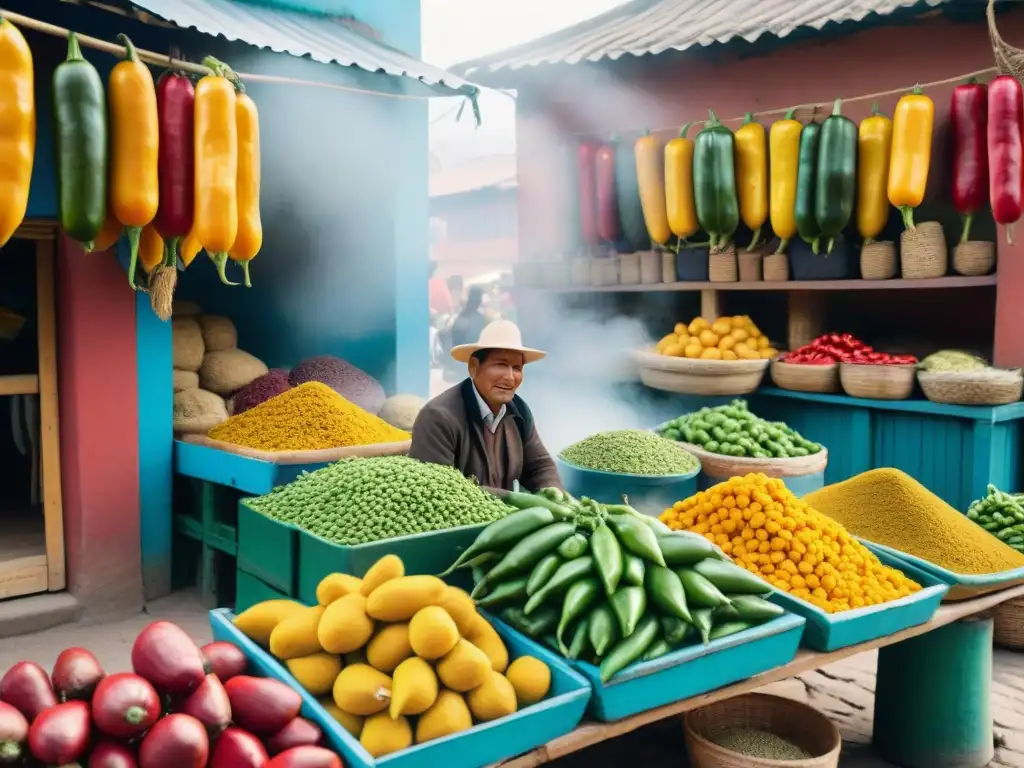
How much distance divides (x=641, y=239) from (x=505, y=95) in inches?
67.2

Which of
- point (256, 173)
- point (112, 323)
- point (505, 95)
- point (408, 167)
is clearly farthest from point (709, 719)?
point (505, 95)

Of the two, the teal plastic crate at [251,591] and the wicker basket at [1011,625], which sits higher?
the teal plastic crate at [251,591]

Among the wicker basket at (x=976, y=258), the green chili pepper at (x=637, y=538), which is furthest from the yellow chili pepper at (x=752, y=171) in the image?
the green chili pepper at (x=637, y=538)

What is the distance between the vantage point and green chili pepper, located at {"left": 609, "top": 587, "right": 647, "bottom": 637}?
194 centimetres

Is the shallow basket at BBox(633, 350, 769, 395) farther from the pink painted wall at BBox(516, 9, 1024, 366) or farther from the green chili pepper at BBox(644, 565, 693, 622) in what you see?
the green chili pepper at BBox(644, 565, 693, 622)

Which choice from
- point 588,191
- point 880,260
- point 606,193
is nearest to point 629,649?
point 880,260

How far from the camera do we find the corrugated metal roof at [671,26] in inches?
207

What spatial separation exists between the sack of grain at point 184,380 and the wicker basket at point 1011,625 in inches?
164

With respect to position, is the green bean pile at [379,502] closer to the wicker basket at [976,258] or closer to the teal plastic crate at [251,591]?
the teal plastic crate at [251,591]

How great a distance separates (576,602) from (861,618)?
85 centimetres

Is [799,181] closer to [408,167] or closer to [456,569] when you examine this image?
[408,167]

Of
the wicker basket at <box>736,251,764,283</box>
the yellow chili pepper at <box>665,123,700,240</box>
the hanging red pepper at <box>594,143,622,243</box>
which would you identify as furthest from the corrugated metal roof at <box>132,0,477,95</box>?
the wicker basket at <box>736,251,764,283</box>

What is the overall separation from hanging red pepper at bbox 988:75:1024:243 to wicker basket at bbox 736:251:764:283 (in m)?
A: 1.63

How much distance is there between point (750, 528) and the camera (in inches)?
105
